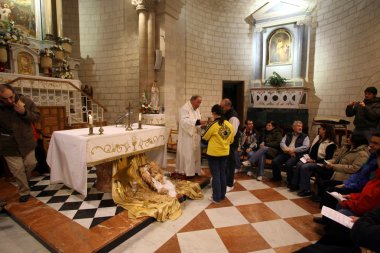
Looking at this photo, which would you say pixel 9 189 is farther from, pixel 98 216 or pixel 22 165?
pixel 98 216

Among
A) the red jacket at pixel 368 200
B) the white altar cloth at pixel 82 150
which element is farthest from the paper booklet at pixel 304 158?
the white altar cloth at pixel 82 150

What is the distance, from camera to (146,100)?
278 inches

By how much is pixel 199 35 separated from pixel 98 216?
779 centimetres

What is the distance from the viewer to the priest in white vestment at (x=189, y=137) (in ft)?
13.5

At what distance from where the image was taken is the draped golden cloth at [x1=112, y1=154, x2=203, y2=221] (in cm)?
304

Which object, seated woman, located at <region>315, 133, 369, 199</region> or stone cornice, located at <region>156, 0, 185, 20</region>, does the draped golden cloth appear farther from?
stone cornice, located at <region>156, 0, 185, 20</region>

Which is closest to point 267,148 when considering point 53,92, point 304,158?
point 304,158

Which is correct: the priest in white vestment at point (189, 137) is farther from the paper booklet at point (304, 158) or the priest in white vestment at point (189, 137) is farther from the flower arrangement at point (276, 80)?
the flower arrangement at point (276, 80)

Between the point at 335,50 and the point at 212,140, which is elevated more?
the point at 335,50

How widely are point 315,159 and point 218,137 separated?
208cm

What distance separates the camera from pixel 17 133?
3180mm

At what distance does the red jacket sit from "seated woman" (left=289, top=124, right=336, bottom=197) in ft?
5.29

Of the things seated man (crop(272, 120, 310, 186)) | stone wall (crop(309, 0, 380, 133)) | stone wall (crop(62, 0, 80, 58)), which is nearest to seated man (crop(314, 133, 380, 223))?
seated man (crop(272, 120, 310, 186))

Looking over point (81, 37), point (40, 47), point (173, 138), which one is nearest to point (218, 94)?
point (173, 138)
